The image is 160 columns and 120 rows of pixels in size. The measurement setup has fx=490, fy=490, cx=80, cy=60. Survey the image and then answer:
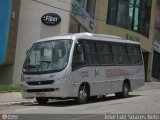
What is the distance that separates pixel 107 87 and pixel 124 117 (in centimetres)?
751

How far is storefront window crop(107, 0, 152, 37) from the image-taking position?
148ft

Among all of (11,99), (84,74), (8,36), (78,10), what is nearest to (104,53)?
(84,74)

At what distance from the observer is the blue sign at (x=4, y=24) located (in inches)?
1243

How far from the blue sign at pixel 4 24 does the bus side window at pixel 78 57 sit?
41.9 ft

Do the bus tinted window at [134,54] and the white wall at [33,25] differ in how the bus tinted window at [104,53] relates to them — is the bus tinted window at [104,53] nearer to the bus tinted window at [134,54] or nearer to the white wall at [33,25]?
the bus tinted window at [134,54]

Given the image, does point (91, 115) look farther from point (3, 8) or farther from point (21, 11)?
point (21, 11)

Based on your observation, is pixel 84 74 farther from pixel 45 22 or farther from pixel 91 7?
pixel 91 7

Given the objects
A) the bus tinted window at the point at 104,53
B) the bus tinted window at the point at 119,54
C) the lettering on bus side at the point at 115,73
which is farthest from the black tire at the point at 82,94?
the bus tinted window at the point at 119,54

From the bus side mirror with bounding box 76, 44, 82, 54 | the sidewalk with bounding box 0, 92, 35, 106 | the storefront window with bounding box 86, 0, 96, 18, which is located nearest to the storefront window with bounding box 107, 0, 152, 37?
the storefront window with bounding box 86, 0, 96, 18

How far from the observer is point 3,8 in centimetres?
3161

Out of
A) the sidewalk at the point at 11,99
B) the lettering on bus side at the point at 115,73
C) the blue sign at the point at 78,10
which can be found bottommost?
the sidewalk at the point at 11,99

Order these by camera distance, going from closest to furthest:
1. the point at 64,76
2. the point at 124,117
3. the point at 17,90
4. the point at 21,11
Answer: the point at 124,117, the point at 64,76, the point at 17,90, the point at 21,11

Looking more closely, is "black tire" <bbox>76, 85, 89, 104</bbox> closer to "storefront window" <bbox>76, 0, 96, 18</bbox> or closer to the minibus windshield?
the minibus windshield

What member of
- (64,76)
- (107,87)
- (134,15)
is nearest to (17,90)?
(107,87)
